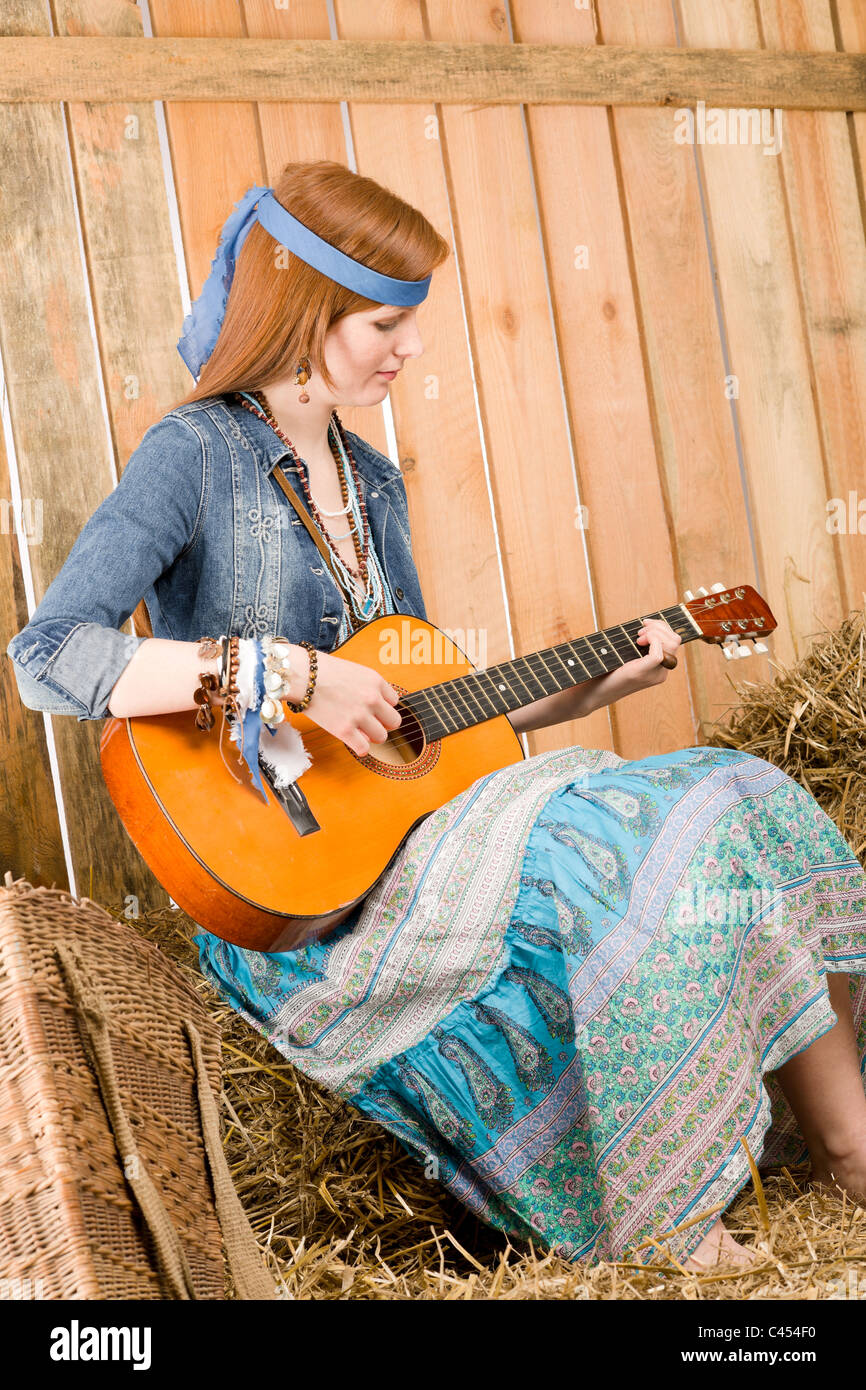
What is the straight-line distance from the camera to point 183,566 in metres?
2.05

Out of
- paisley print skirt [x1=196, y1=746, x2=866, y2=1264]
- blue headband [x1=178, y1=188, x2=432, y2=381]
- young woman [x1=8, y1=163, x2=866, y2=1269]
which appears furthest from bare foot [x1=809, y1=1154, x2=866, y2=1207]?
blue headband [x1=178, y1=188, x2=432, y2=381]

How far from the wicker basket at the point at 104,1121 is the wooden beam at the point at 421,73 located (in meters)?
2.00

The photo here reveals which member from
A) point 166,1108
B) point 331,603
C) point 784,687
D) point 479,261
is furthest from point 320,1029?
point 479,261

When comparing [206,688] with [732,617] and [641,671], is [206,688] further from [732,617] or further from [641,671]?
[732,617]

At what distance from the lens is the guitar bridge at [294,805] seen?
184 centimetres

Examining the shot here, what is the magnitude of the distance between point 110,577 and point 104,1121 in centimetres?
82

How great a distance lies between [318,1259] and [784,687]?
1.49 metres

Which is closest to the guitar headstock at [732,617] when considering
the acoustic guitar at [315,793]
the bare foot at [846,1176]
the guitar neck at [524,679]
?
the guitar neck at [524,679]

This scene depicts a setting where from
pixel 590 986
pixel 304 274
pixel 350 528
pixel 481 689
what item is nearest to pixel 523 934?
pixel 590 986

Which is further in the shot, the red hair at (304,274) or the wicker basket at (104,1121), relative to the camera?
the red hair at (304,274)

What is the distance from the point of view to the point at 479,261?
119 inches

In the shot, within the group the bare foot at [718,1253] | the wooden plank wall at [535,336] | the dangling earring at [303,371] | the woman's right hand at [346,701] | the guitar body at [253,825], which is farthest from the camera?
the wooden plank wall at [535,336]

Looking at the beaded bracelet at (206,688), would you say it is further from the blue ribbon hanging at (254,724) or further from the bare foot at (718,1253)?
the bare foot at (718,1253)

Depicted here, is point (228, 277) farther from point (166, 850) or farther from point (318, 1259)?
point (318, 1259)
